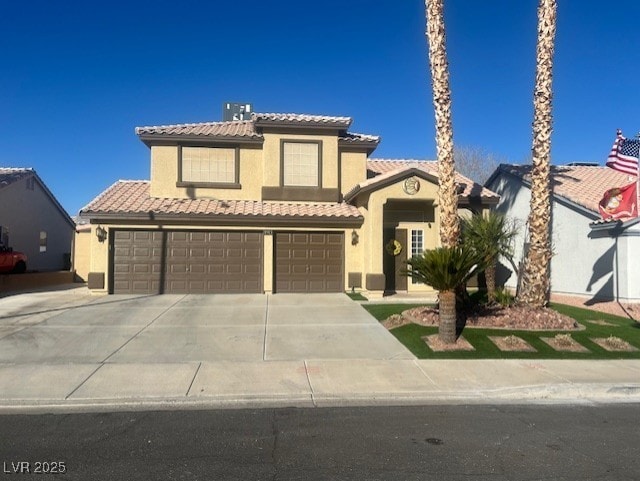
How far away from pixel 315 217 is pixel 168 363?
9444mm

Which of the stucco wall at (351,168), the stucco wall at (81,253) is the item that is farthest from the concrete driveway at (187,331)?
the stucco wall at (81,253)

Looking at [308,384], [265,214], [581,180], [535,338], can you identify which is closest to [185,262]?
[265,214]

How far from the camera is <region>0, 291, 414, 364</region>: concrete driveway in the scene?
8.93 meters

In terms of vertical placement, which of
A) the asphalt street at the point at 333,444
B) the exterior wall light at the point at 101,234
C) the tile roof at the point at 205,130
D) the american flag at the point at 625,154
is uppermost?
the tile roof at the point at 205,130

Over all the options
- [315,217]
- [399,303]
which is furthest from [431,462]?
[315,217]

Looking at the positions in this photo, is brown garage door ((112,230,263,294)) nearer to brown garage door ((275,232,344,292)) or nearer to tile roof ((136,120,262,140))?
brown garage door ((275,232,344,292))

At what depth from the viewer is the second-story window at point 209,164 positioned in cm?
1831

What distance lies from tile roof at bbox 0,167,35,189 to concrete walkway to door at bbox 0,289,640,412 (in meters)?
11.8

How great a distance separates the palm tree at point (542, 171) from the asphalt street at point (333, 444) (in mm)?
5325

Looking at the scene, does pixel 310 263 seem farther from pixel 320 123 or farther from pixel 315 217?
pixel 320 123

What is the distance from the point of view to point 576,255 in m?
15.8

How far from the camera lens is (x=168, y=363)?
27.4 feet

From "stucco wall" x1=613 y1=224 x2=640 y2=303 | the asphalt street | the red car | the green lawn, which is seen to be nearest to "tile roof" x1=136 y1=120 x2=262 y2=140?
the red car

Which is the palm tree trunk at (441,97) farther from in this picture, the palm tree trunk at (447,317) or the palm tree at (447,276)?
the palm tree trunk at (447,317)
